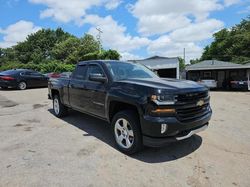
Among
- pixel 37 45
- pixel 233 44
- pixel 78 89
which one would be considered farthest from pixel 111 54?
pixel 37 45

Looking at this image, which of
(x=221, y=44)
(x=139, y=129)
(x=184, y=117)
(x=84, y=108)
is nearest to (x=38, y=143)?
(x=84, y=108)

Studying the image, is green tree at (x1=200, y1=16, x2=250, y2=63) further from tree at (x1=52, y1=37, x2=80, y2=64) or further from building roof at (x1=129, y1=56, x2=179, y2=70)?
tree at (x1=52, y1=37, x2=80, y2=64)

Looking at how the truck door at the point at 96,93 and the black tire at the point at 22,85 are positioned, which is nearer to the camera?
the truck door at the point at 96,93

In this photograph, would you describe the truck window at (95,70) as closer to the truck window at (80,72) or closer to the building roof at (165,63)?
the truck window at (80,72)

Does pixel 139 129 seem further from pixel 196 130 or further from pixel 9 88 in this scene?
pixel 9 88

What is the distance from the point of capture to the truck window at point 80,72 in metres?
5.92

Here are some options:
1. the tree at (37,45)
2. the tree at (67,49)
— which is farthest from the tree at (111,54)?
the tree at (37,45)

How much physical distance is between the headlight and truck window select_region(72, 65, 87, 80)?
2.67 m

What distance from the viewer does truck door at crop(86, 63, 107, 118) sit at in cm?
493

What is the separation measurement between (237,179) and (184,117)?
3.97 ft

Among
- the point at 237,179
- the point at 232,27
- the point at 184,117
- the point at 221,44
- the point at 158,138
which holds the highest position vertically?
the point at 232,27

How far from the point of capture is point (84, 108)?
5.75 meters

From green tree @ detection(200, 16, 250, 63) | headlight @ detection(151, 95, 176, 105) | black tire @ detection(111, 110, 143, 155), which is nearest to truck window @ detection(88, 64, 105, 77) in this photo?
black tire @ detection(111, 110, 143, 155)

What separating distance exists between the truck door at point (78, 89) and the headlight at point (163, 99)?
2.28 metres
